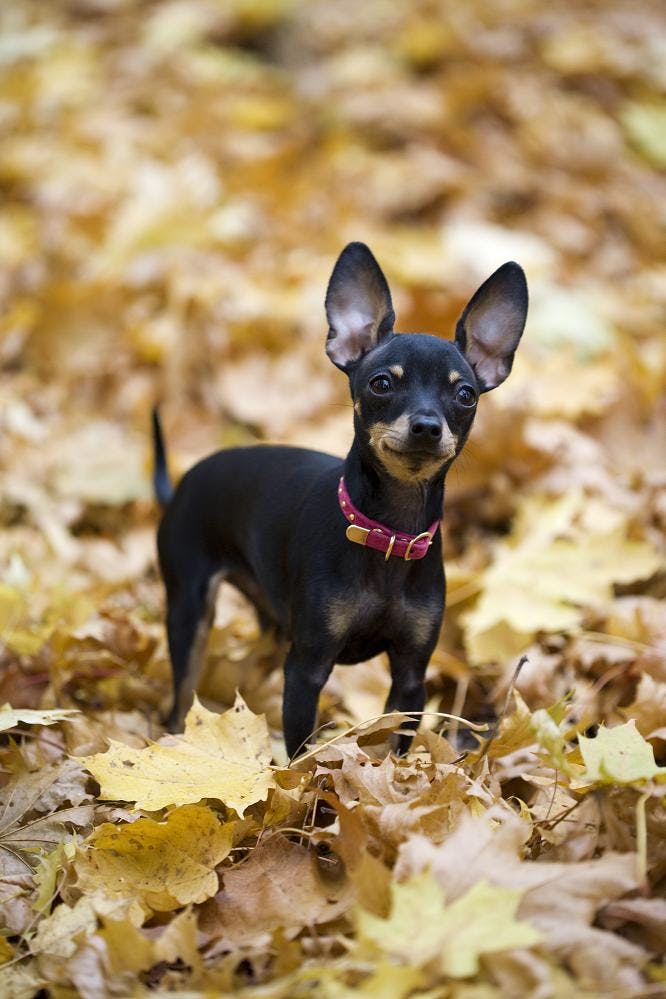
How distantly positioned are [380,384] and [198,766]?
1.02 meters

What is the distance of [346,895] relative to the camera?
222cm

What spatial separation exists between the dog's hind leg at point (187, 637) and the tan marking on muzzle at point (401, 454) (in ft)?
3.45

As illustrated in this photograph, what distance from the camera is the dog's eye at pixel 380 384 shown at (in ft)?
9.11

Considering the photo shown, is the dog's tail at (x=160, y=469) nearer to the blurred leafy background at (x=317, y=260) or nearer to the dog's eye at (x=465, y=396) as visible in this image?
the blurred leafy background at (x=317, y=260)

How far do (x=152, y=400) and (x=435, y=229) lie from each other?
103 inches

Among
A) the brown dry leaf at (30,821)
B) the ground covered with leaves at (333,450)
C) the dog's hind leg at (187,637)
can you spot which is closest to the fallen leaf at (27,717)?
the ground covered with leaves at (333,450)

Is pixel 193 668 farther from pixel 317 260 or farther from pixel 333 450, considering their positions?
pixel 317 260

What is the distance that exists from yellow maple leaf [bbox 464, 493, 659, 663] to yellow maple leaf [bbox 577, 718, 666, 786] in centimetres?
145

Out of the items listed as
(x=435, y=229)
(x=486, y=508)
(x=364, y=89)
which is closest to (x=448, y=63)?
(x=364, y=89)

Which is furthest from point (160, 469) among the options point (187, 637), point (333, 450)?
point (333, 450)

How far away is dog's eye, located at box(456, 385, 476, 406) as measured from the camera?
279 centimetres

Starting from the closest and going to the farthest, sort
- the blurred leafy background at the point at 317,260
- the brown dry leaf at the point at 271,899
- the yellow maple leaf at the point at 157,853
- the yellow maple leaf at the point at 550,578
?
1. the brown dry leaf at the point at 271,899
2. the yellow maple leaf at the point at 157,853
3. the yellow maple leaf at the point at 550,578
4. the blurred leafy background at the point at 317,260

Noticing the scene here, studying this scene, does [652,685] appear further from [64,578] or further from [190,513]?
[64,578]

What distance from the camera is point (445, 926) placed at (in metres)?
1.83
